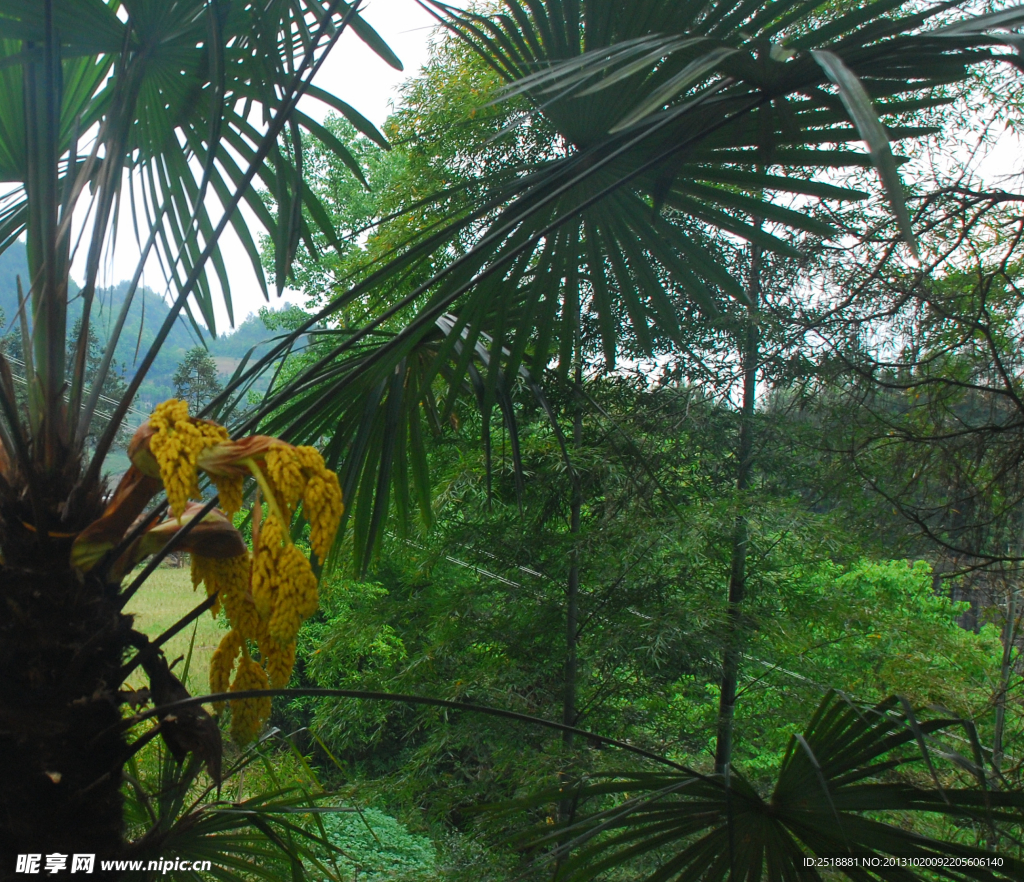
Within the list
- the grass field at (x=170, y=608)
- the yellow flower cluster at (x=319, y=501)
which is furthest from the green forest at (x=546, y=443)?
the grass field at (x=170, y=608)

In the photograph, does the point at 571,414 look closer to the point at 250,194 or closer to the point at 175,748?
the point at 250,194

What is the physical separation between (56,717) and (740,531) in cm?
285

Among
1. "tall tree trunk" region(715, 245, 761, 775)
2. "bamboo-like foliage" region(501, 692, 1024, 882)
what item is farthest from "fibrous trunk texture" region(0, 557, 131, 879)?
"tall tree trunk" region(715, 245, 761, 775)

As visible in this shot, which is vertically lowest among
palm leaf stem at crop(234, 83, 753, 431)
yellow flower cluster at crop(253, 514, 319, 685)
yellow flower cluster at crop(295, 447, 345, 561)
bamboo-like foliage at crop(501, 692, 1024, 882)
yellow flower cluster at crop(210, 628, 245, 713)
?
bamboo-like foliage at crop(501, 692, 1024, 882)

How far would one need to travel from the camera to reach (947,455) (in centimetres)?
230

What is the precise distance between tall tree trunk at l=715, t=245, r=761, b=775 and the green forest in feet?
0.06

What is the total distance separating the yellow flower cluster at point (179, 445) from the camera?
76 cm

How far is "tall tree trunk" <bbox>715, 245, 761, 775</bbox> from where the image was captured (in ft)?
10.3

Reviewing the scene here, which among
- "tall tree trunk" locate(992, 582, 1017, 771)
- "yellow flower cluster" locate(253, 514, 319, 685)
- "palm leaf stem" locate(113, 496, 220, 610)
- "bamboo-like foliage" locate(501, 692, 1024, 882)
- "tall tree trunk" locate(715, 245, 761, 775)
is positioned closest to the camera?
"yellow flower cluster" locate(253, 514, 319, 685)

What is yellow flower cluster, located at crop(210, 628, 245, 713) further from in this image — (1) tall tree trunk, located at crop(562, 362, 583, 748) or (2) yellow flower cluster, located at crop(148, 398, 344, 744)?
(1) tall tree trunk, located at crop(562, 362, 583, 748)

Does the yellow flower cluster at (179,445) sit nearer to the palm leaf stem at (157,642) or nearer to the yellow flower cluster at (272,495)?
the yellow flower cluster at (272,495)

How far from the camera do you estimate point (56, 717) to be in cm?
90

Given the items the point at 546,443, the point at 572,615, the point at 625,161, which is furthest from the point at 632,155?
the point at 572,615

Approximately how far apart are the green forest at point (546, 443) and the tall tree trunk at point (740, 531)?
2 cm
